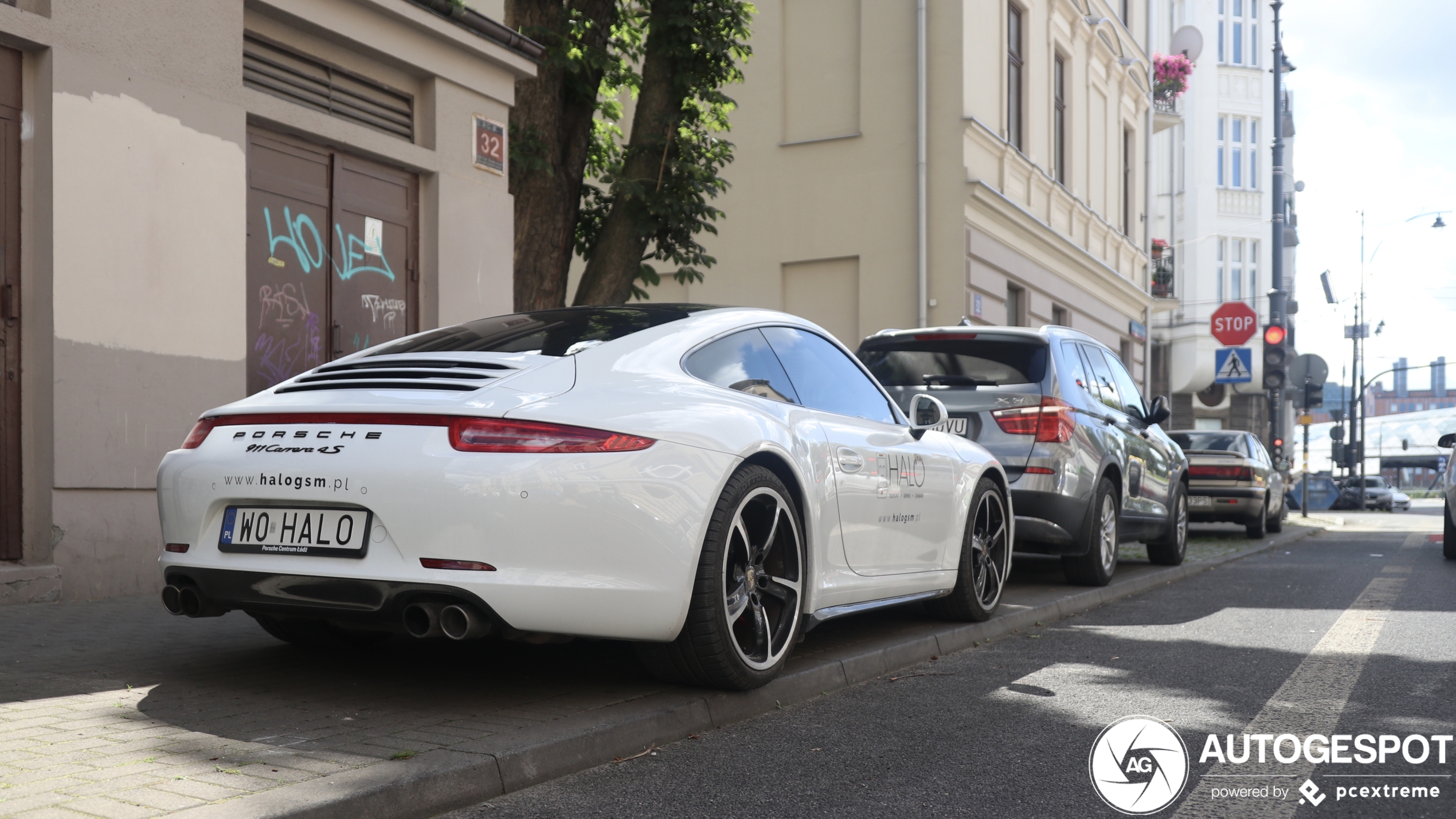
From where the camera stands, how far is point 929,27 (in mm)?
18266

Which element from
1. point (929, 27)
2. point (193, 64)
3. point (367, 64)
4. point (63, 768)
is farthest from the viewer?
point (929, 27)

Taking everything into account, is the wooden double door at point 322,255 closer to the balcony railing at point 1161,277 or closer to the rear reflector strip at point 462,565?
Answer: the rear reflector strip at point 462,565

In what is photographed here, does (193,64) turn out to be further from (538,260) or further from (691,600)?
(691,600)

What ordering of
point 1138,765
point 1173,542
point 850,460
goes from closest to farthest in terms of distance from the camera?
point 1138,765 → point 850,460 → point 1173,542

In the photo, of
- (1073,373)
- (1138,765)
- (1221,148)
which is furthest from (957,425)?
(1221,148)

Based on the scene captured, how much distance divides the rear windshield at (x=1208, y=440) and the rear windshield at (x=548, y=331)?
13.7m

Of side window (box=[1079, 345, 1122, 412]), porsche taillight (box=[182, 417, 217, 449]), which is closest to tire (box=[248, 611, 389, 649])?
porsche taillight (box=[182, 417, 217, 449])

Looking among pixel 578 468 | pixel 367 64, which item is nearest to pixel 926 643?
pixel 578 468

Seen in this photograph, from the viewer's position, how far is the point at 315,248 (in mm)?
9000

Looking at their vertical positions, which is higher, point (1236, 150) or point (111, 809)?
point (1236, 150)

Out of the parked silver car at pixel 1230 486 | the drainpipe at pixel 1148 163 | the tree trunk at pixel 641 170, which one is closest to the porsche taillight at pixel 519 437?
the tree trunk at pixel 641 170

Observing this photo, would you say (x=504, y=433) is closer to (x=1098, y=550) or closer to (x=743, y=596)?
(x=743, y=596)

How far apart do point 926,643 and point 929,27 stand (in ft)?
45.5

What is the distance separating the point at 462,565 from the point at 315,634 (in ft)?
5.34
